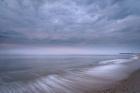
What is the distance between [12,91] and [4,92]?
69 cm

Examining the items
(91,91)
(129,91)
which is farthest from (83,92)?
(129,91)

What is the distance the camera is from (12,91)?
11.6m

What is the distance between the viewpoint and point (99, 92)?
10938mm

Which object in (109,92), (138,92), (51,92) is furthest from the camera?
(51,92)

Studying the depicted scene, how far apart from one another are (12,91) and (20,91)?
0.77m

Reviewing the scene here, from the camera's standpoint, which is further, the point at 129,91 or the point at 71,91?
the point at 71,91

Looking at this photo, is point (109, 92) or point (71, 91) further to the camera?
point (71, 91)

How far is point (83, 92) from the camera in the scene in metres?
11.2

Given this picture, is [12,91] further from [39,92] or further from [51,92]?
[51,92]

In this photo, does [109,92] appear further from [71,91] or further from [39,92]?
[39,92]

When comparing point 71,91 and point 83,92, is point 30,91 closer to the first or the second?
point 71,91

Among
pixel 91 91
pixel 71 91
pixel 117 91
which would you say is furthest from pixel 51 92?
pixel 117 91

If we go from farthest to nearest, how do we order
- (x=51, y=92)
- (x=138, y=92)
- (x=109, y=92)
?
(x=51, y=92) < (x=109, y=92) < (x=138, y=92)

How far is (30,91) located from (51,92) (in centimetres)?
201
